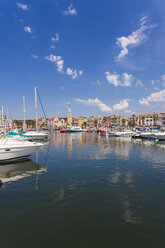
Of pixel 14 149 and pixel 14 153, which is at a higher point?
pixel 14 149

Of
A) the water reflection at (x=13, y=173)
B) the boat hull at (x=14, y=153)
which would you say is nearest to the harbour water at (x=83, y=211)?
the water reflection at (x=13, y=173)

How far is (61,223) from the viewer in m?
6.59

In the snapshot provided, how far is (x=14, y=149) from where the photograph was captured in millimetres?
17047

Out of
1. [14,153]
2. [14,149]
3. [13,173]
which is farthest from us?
[14,153]

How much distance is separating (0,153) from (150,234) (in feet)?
52.8

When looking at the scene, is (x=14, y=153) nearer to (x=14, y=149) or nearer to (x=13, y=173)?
(x=14, y=149)

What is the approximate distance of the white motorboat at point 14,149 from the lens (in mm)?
16469

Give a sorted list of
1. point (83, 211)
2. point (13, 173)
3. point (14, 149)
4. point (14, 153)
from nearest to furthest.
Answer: point (83, 211), point (13, 173), point (14, 149), point (14, 153)

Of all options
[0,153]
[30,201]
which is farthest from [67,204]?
[0,153]

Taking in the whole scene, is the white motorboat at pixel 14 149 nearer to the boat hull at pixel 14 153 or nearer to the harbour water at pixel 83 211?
the boat hull at pixel 14 153

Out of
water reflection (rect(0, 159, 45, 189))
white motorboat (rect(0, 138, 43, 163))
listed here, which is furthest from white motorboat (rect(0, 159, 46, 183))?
white motorboat (rect(0, 138, 43, 163))

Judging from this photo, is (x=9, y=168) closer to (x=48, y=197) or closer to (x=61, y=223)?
(x=48, y=197)

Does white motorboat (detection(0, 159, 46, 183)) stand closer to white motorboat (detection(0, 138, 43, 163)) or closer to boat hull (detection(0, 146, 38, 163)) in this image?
boat hull (detection(0, 146, 38, 163))

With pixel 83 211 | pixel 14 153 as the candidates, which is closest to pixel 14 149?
pixel 14 153
